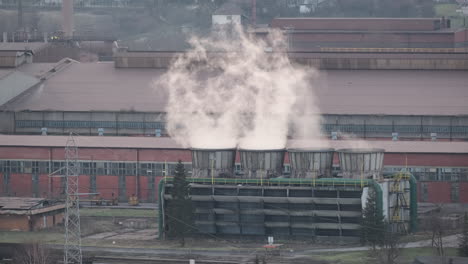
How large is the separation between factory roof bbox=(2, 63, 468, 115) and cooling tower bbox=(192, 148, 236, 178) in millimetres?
21129

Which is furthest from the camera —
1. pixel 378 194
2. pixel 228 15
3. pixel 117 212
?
pixel 228 15

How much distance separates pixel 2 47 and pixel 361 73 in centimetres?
4315

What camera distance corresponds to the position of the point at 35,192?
90062 millimetres

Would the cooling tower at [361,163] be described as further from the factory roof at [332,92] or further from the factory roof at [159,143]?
the factory roof at [332,92]

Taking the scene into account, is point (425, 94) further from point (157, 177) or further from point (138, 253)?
point (138, 253)

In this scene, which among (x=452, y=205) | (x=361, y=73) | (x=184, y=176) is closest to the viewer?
(x=184, y=176)

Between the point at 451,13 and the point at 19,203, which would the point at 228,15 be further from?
the point at 19,203

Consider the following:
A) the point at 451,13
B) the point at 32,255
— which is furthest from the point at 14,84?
the point at 451,13

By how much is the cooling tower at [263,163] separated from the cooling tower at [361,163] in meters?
4.14

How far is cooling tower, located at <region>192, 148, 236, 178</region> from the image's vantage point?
7488 centimetres

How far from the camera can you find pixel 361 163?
237 feet

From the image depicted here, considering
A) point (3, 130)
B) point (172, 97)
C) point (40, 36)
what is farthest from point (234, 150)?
point (40, 36)

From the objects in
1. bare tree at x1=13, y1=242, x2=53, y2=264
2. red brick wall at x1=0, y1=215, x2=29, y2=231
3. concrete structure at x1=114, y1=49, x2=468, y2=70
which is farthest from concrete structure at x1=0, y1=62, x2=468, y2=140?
bare tree at x1=13, y1=242, x2=53, y2=264

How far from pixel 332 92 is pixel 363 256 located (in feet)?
120
